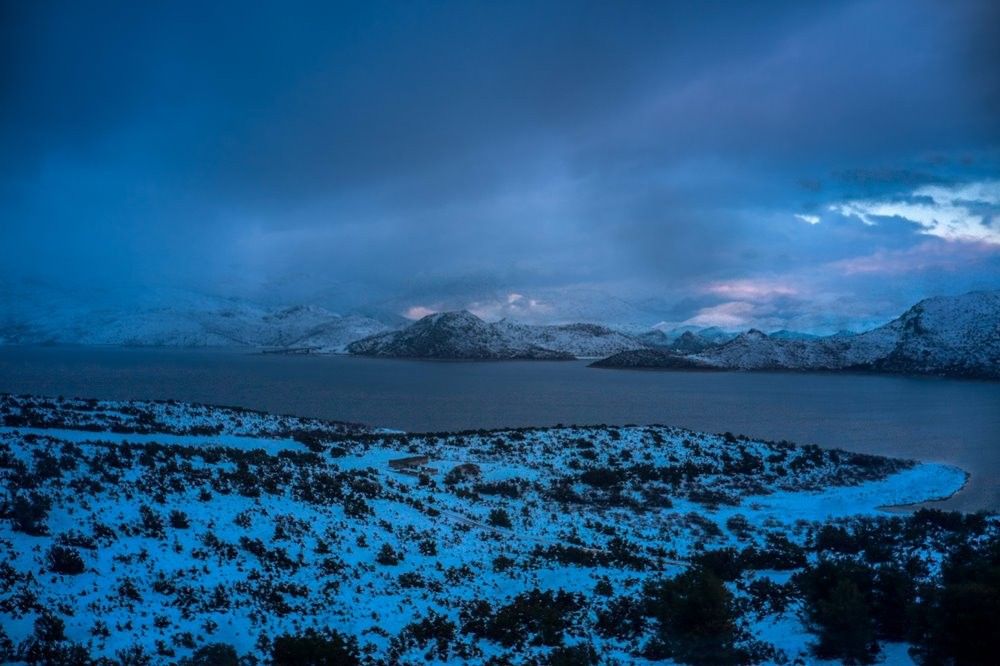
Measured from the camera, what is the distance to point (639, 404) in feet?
288

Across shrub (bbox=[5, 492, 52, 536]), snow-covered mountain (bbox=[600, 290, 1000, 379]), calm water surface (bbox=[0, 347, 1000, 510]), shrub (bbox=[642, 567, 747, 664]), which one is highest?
snow-covered mountain (bbox=[600, 290, 1000, 379])

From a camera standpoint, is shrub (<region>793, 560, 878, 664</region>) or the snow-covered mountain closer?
shrub (<region>793, 560, 878, 664</region>)

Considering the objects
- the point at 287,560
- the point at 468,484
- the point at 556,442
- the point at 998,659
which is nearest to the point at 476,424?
the point at 556,442

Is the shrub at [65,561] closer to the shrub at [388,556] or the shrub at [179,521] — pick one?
the shrub at [179,521]

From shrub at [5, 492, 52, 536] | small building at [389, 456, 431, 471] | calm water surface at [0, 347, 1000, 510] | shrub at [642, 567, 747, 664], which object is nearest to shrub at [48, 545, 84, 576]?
shrub at [5, 492, 52, 536]

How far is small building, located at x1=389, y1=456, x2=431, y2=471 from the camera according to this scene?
32312 millimetres

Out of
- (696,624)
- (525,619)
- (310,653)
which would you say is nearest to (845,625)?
(696,624)

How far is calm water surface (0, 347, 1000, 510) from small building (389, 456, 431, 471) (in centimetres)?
2429

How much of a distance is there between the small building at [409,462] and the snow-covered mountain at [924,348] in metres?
173

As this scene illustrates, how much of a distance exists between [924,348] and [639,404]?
451 ft

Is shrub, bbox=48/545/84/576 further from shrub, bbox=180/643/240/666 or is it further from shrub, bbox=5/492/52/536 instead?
shrub, bbox=180/643/240/666

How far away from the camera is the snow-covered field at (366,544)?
11742mm

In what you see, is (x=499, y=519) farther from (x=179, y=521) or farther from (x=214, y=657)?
(x=214, y=657)

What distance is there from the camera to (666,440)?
140 feet
